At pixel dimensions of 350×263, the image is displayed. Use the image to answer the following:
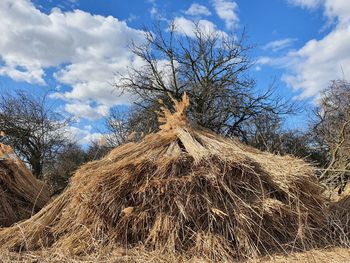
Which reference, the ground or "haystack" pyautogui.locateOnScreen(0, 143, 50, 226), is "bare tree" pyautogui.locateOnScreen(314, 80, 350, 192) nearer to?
the ground

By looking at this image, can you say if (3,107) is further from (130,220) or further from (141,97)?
(130,220)

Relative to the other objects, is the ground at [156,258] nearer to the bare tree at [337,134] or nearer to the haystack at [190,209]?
the haystack at [190,209]

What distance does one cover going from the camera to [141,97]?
71.1 ft

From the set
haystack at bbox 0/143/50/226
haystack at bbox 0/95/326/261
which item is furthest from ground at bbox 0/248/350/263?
haystack at bbox 0/143/50/226

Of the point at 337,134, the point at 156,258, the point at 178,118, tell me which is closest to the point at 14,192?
the point at 178,118

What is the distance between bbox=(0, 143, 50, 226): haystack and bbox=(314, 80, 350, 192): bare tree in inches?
205

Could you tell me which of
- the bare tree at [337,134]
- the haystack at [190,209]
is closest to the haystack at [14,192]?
the haystack at [190,209]

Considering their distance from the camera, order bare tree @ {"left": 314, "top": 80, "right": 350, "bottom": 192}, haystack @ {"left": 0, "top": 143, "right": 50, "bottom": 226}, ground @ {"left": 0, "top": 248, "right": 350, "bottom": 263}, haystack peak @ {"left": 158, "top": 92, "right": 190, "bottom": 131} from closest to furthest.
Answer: ground @ {"left": 0, "top": 248, "right": 350, "bottom": 263}, haystack peak @ {"left": 158, "top": 92, "right": 190, "bottom": 131}, haystack @ {"left": 0, "top": 143, "right": 50, "bottom": 226}, bare tree @ {"left": 314, "top": 80, "right": 350, "bottom": 192}

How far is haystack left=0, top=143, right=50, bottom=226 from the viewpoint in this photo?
5.79 meters

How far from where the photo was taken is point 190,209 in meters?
4.07

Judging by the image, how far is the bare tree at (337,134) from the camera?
776cm

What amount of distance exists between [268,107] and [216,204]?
17661 mm

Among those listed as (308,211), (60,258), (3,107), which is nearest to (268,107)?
(3,107)

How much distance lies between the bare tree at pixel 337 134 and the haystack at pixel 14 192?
5.22 meters
